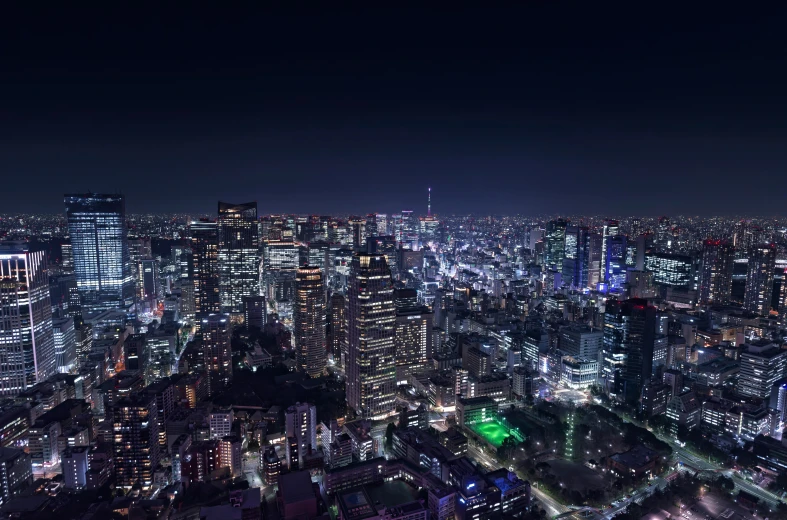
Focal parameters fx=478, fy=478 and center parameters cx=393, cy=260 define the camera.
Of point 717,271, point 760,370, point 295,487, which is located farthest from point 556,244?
Result: point 295,487

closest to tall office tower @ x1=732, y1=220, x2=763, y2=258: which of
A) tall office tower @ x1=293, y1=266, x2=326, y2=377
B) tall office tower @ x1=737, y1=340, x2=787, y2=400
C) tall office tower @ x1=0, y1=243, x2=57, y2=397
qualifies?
tall office tower @ x1=737, y1=340, x2=787, y2=400

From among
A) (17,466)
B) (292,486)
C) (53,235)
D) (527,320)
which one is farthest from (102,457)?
(53,235)

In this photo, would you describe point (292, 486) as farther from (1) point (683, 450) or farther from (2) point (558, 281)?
(2) point (558, 281)

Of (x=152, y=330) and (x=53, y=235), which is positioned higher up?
(x=53, y=235)

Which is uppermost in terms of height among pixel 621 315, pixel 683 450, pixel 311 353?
pixel 621 315

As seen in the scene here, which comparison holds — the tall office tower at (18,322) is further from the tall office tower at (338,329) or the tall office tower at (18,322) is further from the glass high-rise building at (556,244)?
the glass high-rise building at (556,244)

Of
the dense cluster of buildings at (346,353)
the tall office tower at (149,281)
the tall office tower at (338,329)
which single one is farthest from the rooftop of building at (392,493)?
the tall office tower at (149,281)
